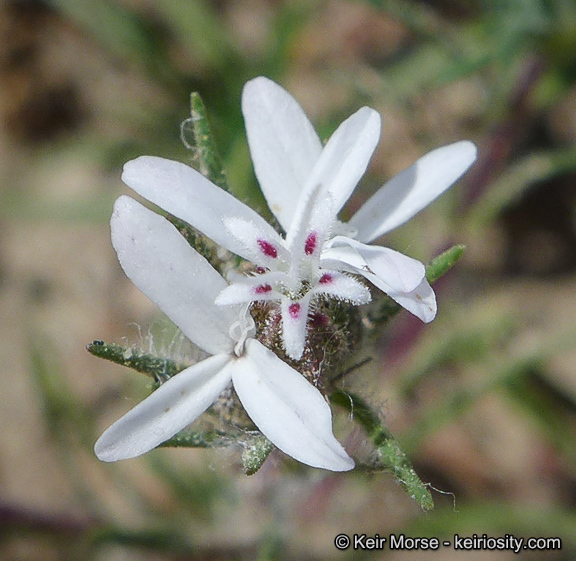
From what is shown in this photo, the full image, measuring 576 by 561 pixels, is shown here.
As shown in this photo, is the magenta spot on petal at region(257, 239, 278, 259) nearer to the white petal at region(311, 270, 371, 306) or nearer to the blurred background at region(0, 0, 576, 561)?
the white petal at region(311, 270, 371, 306)

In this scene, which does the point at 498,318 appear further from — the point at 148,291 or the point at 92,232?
the point at 148,291

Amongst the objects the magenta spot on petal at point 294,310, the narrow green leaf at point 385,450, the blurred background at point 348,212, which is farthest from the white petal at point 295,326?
the blurred background at point 348,212

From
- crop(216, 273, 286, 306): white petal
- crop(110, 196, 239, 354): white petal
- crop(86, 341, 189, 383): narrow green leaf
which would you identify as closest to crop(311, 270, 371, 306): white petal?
crop(216, 273, 286, 306): white petal

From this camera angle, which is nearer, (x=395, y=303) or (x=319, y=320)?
(x=319, y=320)

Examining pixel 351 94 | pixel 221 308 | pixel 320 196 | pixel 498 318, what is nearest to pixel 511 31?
pixel 351 94

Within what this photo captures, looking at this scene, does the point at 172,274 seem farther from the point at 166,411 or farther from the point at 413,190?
the point at 413,190

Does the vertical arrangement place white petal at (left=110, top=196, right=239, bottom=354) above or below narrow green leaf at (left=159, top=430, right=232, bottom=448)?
above

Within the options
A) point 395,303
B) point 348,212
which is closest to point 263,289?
point 395,303
